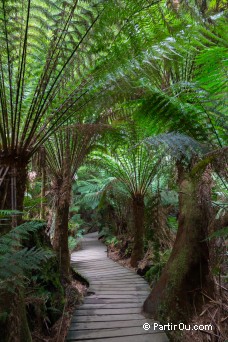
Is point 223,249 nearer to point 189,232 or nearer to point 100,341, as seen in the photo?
point 189,232

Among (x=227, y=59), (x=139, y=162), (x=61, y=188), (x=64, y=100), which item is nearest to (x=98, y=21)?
(x=64, y=100)

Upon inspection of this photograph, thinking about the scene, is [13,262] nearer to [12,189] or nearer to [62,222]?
[12,189]

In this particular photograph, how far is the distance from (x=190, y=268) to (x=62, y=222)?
1750 millimetres

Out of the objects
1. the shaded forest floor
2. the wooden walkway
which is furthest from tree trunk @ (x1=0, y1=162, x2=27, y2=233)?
the wooden walkway

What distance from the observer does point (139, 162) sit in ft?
14.8

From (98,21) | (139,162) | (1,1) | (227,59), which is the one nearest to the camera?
(1,1)

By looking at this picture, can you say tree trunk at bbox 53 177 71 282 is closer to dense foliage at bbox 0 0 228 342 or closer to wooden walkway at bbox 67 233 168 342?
dense foliage at bbox 0 0 228 342

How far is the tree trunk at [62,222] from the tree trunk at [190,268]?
133 centimetres

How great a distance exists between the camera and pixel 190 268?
221 cm

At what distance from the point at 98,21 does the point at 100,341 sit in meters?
2.45

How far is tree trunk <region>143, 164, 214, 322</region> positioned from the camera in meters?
2.16

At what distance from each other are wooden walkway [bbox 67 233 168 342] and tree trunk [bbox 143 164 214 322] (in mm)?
225

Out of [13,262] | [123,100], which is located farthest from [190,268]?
[123,100]

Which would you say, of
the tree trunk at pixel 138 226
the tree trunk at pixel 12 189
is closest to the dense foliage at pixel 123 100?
the tree trunk at pixel 12 189
